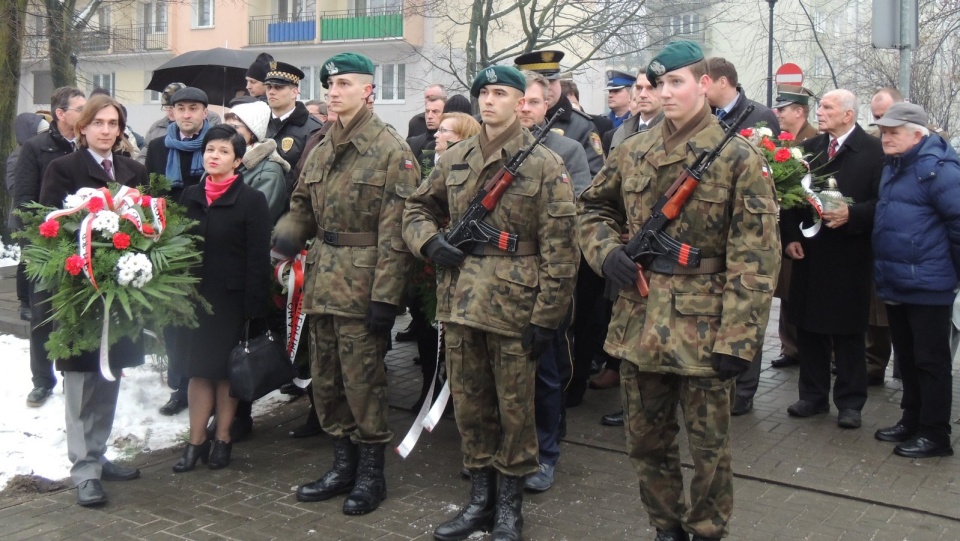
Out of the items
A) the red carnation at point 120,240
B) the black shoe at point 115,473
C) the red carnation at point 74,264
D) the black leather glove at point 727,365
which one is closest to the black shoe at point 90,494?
the black shoe at point 115,473

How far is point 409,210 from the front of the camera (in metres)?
5.03

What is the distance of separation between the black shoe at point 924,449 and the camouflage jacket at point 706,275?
2.62m

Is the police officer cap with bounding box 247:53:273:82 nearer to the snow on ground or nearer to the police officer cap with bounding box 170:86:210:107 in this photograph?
the police officer cap with bounding box 170:86:210:107

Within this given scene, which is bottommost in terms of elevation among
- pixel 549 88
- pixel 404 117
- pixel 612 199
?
pixel 612 199

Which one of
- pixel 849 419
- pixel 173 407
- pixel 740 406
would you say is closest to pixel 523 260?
pixel 740 406

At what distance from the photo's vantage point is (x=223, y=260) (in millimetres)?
5625

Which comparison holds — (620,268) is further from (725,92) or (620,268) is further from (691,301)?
(725,92)

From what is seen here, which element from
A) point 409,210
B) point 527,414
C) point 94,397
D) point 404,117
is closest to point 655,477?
point 527,414

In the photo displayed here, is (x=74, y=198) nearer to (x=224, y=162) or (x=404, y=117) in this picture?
(x=224, y=162)

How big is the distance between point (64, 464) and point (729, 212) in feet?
13.8

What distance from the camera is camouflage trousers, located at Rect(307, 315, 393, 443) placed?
5.19 metres

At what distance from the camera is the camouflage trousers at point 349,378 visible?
17.0ft

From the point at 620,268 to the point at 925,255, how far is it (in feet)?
9.14

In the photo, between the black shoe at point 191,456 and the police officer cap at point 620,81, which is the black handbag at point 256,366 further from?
the police officer cap at point 620,81
